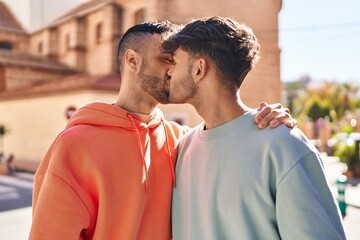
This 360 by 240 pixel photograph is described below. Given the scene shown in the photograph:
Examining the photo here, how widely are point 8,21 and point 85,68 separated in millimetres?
11490

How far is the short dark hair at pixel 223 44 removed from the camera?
168 cm

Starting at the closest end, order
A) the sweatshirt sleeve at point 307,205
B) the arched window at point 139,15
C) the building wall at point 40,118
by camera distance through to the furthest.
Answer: the sweatshirt sleeve at point 307,205, the building wall at point 40,118, the arched window at point 139,15

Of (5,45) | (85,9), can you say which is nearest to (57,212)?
(85,9)

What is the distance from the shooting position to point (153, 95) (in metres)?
2.08

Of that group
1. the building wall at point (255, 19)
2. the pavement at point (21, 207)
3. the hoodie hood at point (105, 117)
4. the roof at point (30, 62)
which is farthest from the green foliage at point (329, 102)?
the hoodie hood at point (105, 117)

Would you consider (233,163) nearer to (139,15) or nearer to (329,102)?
(139,15)

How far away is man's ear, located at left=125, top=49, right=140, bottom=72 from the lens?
2.08 metres

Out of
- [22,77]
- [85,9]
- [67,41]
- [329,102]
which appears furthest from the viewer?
[329,102]

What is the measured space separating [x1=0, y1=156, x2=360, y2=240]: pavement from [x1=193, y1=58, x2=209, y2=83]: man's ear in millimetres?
3470

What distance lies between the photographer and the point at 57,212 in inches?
65.9

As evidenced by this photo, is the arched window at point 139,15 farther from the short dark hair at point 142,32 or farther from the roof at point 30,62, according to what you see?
the short dark hair at point 142,32

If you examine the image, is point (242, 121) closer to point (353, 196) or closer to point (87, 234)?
point (87, 234)

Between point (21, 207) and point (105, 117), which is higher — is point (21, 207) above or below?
below

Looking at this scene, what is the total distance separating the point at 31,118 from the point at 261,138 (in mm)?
19892
